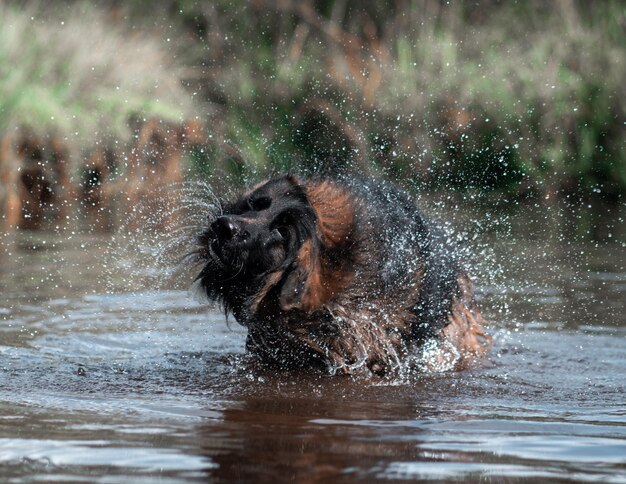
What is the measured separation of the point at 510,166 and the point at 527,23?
2573 millimetres

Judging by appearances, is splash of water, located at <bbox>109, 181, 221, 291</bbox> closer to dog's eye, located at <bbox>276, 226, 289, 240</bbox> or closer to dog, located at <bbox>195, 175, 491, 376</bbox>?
dog, located at <bbox>195, 175, 491, 376</bbox>

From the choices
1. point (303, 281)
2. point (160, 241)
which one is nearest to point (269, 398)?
point (303, 281)

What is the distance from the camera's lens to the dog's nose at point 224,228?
197 inches

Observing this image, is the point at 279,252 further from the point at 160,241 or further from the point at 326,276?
the point at 160,241

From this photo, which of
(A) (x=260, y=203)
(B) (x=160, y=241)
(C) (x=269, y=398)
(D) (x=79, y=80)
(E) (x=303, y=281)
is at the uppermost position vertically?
(D) (x=79, y=80)

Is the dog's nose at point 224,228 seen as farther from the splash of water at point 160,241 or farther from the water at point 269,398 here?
the water at point 269,398

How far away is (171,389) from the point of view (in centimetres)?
491

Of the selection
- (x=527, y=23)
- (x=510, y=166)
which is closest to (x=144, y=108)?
(x=510, y=166)

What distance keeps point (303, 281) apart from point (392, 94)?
809 cm

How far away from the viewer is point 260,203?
537cm

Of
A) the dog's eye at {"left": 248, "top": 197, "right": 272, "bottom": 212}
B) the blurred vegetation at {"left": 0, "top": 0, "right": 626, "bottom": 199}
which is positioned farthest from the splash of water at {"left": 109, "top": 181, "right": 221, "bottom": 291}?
the blurred vegetation at {"left": 0, "top": 0, "right": 626, "bottom": 199}

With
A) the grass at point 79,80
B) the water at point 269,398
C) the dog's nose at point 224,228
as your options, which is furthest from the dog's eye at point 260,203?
the grass at point 79,80

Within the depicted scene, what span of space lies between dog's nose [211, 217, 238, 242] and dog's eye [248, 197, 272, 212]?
30cm

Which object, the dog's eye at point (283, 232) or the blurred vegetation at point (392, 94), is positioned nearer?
the dog's eye at point (283, 232)
